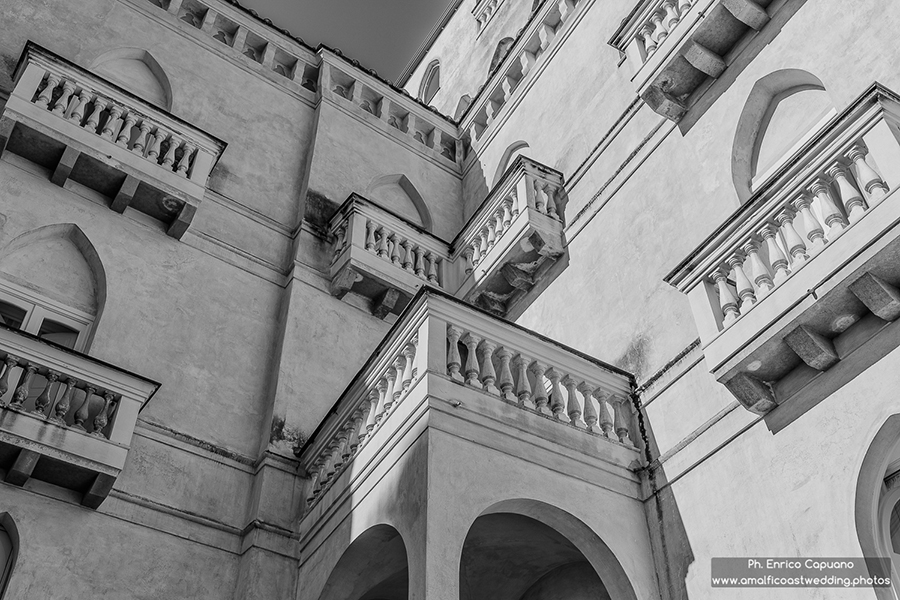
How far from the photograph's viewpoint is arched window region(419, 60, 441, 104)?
2379 cm

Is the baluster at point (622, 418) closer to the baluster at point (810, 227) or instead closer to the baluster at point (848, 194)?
the baluster at point (810, 227)

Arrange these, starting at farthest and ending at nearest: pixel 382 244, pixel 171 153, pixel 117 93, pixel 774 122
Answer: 1. pixel 382 244
2. pixel 171 153
3. pixel 117 93
4. pixel 774 122

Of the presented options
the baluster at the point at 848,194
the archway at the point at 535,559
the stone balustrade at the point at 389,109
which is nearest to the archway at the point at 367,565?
the archway at the point at 535,559

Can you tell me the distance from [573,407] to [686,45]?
16.0 feet

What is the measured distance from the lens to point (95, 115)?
12.3m

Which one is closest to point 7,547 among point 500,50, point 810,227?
point 810,227

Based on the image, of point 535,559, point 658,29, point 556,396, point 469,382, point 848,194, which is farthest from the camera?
point 658,29

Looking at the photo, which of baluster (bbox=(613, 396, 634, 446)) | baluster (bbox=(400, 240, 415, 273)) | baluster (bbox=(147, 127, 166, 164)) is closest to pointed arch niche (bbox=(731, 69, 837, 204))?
baluster (bbox=(613, 396, 634, 446))

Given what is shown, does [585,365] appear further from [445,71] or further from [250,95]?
[445,71]

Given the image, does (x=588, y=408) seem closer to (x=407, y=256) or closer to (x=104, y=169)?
(x=407, y=256)

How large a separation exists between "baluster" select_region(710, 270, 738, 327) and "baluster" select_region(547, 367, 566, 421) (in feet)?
6.14

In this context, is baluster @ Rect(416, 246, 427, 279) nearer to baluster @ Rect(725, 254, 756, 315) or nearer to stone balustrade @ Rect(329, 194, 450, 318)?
stone balustrade @ Rect(329, 194, 450, 318)

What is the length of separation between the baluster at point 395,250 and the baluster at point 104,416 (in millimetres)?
5229

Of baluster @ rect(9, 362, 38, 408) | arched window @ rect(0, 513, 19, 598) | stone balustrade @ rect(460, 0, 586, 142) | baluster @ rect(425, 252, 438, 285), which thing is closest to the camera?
arched window @ rect(0, 513, 19, 598)
